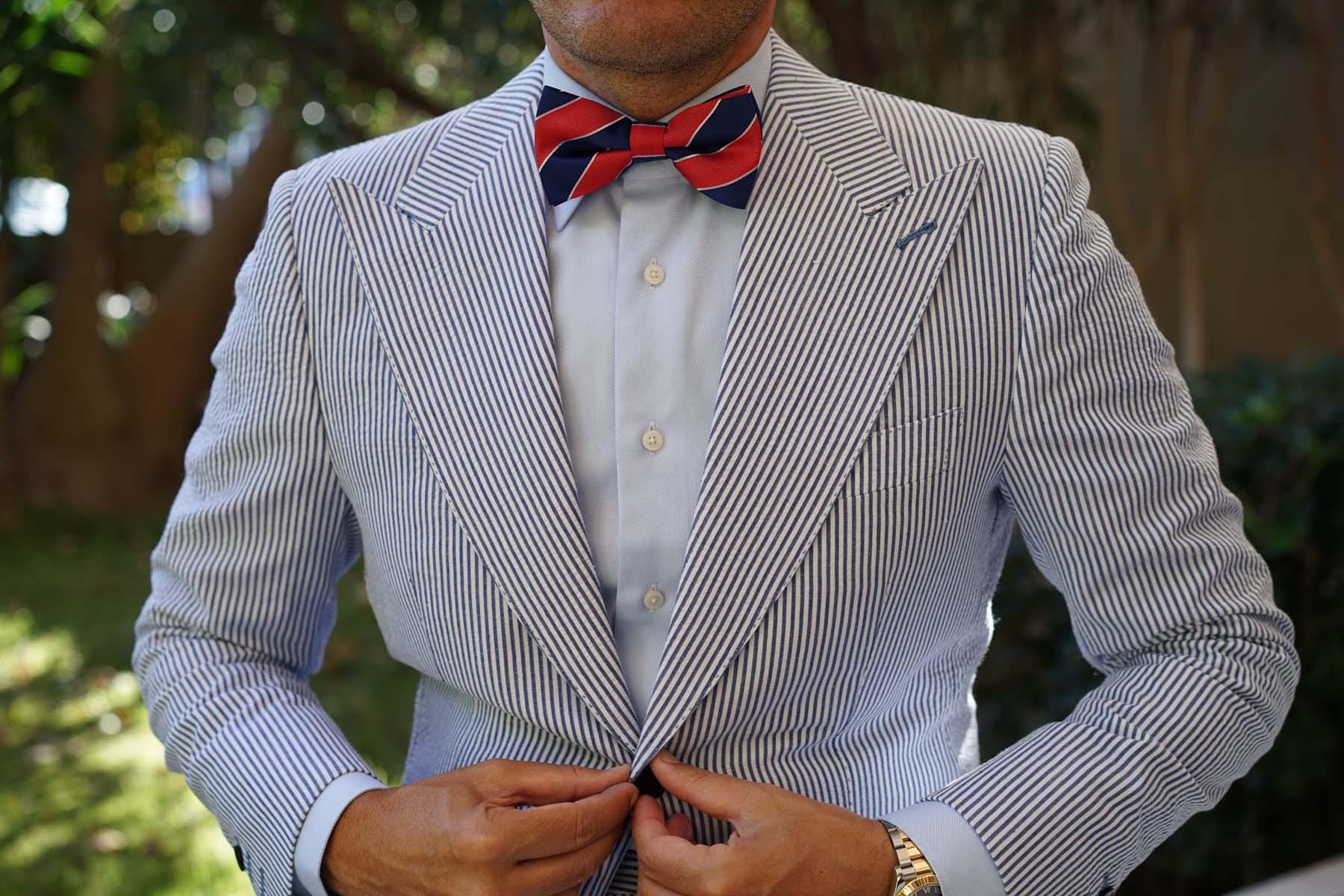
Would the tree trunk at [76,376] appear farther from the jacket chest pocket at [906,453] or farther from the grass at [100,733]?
the jacket chest pocket at [906,453]

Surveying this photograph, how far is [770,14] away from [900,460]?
0.56 metres

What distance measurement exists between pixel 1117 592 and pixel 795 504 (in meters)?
0.38

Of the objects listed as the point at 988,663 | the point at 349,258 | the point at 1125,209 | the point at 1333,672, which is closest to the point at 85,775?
the point at 988,663

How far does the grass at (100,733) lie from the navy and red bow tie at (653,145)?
274cm

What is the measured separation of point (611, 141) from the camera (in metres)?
1.44

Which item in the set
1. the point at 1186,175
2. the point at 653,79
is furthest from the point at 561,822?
the point at 1186,175

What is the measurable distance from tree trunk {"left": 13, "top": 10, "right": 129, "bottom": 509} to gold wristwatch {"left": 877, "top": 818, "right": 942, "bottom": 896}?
7.56m

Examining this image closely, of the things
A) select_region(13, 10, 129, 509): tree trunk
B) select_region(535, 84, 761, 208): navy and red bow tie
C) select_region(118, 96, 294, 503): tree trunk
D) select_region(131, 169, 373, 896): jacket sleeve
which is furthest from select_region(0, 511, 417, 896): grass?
select_region(535, 84, 761, 208): navy and red bow tie

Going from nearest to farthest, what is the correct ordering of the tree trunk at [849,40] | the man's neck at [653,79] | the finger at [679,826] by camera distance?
the finger at [679,826] < the man's neck at [653,79] < the tree trunk at [849,40]

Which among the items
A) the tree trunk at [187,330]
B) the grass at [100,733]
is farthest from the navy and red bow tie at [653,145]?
the tree trunk at [187,330]

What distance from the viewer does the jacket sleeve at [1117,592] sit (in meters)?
1.36

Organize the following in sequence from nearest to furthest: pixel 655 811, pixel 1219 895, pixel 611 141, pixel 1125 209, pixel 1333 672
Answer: pixel 655 811 → pixel 611 141 → pixel 1333 672 → pixel 1219 895 → pixel 1125 209

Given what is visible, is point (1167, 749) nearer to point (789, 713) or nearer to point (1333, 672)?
point (789, 713)

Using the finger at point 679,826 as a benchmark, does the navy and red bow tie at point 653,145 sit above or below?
above
